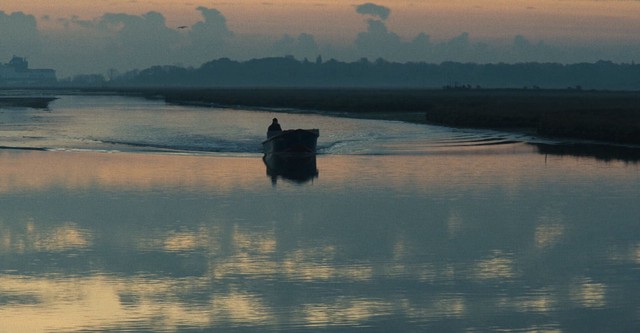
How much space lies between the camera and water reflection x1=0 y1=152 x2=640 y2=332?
1661 cm

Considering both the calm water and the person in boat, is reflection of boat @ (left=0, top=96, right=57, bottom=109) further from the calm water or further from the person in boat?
the calm water

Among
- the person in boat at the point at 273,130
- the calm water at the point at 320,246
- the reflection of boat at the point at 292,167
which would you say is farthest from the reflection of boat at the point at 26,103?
the calm water at the point at 320,246

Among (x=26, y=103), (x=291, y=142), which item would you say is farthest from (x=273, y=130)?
(x=26, y=103)

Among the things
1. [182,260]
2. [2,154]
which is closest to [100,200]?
[182,260]

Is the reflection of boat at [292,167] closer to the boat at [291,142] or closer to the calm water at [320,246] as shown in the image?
the calm water at [320,246]

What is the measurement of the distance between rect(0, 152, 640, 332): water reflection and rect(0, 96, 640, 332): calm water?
0.19 ft

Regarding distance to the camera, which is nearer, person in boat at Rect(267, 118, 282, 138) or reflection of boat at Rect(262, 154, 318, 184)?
reflection of boat at Rect(262, 154, 318, 184)

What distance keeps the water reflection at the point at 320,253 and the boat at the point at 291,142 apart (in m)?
9.88

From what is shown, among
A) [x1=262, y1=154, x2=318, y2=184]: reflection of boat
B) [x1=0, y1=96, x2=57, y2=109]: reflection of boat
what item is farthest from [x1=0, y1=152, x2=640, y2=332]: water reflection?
[x1=0, y1=96, x2=57, y2=109]: reflection of boat

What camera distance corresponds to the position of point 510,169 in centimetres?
4288

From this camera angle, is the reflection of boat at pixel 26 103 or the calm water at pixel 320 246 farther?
the reflection of boat at pixel 26 103

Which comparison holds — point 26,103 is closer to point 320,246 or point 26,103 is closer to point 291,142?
point 291,142

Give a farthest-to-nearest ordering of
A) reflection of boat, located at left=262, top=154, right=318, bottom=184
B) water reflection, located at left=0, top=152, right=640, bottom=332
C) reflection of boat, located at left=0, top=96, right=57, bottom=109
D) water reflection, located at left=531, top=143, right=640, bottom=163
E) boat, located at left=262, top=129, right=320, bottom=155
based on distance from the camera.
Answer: reflection of boat, located at left=0, top=96, right=57, bottom=109 → water reflection, located at left=531, top=143, right=640, bottom=163 → boat, located at left=262, top=129, right=320, bottom=155 → reflection of boat, located at left=262, top=154, right=318, bottom=184 → water reflection, located at left=0, top=152, right=640, bottom=332

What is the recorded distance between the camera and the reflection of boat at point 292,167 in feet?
131
